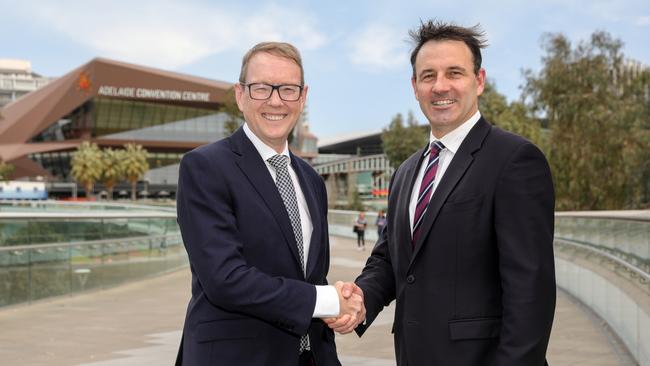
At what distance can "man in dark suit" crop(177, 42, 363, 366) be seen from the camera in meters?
2.38

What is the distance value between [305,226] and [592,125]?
30296 mm

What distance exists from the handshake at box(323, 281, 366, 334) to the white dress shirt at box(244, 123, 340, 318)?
0.05 metres

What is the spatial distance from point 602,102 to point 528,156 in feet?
105

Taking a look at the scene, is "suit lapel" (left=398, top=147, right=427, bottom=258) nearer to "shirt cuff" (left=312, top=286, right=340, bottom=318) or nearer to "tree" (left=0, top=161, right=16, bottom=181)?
"shirt cuff" (left=312, top=286, right=340, bottom=318)

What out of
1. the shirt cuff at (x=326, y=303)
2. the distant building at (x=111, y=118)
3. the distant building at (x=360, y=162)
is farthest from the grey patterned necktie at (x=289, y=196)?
the distant building at (x=111, y=118)

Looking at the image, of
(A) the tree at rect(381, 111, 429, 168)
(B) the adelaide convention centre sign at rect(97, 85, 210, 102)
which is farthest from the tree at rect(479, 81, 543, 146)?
(B) the adelaide convention centre sign at rect(97, 85, 210, 102)

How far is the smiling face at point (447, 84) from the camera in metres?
2.64

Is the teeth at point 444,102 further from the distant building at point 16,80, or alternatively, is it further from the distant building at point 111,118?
the distant building at point 16,80

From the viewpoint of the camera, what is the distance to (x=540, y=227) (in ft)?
7.80

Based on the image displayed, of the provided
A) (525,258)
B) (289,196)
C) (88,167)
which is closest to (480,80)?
(525,258)

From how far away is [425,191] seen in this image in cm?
266

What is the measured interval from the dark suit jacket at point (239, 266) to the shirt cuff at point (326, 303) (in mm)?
41

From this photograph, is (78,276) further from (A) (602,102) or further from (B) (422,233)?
(A) (602,102)

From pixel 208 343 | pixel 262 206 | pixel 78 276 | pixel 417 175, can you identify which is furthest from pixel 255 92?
pixel 78 276
